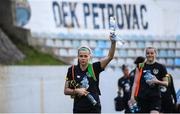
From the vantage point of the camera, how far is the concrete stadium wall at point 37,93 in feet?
54.9

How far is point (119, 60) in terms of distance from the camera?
2134cm

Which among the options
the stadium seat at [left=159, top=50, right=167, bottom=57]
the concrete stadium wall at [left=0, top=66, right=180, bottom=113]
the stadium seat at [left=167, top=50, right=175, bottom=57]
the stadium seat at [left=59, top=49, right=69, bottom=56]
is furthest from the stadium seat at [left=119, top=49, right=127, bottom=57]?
the concrete stadium wall at [left=0, top=66, right=180, bottom=113]

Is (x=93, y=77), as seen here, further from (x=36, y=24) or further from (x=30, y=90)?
(x=36, y=24)

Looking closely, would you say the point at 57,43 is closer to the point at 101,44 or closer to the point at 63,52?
the point at 63,52

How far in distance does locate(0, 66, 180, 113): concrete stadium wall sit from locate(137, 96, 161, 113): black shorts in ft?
19.8

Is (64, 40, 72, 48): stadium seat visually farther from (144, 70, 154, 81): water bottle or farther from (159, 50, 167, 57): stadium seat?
(144, 70, 154, 81): water bottle

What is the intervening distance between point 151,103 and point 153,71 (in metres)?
0.48

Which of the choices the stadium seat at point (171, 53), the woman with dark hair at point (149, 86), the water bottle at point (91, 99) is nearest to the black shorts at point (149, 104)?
the woman with dark hair at point (149, 86)

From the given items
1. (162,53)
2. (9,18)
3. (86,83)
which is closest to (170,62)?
(162,53)

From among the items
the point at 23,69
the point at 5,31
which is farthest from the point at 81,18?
the point at 23,69

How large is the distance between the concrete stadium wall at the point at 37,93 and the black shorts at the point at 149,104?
19.8ft

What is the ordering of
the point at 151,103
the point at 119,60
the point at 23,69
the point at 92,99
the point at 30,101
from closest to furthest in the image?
1. the point at 92,99
2. the point at 151,103
3. the point at 30,101
4. the point at 23,69
5. the point at 119,60

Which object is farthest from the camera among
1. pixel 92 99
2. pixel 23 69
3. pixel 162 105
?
pixel 23 69

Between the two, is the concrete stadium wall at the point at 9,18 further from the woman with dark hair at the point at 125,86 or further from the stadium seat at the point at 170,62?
the woman with dark hair at the point at 125,86
